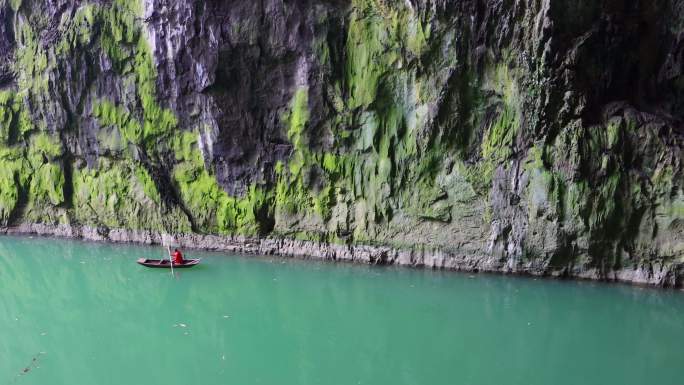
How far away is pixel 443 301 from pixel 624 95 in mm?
6093

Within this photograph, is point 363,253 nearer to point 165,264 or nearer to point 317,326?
point 317,326

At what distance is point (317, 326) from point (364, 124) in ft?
18.7

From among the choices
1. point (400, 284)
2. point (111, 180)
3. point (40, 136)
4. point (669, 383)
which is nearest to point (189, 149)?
point (111, 180)

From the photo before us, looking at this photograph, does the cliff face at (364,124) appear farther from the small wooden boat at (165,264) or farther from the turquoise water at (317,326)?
the small wooden boat at (165,264)

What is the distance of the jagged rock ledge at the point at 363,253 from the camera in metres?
10.3

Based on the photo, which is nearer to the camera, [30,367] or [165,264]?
[30,367]

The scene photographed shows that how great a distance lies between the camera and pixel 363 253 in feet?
41.5

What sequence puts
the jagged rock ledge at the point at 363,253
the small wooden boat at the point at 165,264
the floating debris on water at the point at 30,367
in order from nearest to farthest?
the floating debris on water at the point at 30,367 < the jagged rock ledge at the point at 363,253 < the small wooden boat at the point at 165,264

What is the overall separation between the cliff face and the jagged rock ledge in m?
0.11

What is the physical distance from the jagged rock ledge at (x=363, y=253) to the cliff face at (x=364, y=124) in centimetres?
11

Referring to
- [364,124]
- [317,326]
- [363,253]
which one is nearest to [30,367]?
[317,326]

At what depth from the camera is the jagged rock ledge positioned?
33.8 feet

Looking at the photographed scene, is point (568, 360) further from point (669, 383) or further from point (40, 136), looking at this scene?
point (40, 136)

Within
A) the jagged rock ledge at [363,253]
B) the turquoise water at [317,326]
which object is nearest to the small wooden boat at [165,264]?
the turquoise water at [317,326]
